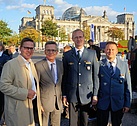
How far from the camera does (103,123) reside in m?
4.25

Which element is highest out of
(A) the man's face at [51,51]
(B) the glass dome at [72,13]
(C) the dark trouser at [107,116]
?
(B) the glass dome at [72,13]

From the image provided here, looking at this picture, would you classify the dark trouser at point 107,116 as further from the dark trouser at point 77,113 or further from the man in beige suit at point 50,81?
the man in beige suit at point 50,81

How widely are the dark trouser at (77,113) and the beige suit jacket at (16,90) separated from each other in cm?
103

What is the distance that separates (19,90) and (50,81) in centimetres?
80

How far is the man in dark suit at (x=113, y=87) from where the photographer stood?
409 cm

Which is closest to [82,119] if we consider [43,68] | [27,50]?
[43,68]

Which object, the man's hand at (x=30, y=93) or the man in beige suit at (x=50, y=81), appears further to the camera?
the man in beige suit at (x=50, y=81)

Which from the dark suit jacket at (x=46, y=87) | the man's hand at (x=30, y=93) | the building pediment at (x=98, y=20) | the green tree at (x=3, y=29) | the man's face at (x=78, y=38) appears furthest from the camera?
the building pediment at (x=98, y=20)

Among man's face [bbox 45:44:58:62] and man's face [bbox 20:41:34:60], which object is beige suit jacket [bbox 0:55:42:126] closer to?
man's face [bbox 20:41:34:60]

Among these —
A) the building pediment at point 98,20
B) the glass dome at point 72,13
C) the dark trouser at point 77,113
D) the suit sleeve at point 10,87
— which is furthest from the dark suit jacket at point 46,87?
the glass dome at point 72,13

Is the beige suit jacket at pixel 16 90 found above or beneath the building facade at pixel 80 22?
beneath

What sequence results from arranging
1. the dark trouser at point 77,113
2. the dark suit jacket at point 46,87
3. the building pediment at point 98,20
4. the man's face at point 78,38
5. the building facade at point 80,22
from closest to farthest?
1. the dark suit jacket at point 46,87
2. the man's face at point 78,38
3. the dark trouser at point 77,113
4. the building facade at point 80,22
5. the building pediment at point 98,20

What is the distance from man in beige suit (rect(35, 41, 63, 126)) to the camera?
13.2 ft

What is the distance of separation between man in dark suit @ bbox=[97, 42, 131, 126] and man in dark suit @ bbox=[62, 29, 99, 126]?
0.13 meters
